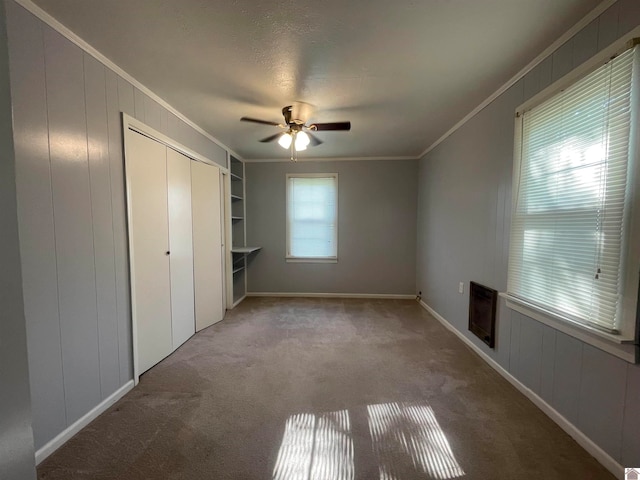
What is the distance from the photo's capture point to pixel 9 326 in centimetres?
62

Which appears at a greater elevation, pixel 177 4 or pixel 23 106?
pixel 177 4

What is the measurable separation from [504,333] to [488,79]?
2115mm

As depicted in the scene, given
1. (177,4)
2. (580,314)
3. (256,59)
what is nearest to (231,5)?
(177,4)

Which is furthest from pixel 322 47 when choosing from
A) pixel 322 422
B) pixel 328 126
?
pixel 322 422

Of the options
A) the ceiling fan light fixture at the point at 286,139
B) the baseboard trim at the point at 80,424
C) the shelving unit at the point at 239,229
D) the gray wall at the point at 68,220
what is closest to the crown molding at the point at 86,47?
the gray wall at the point at 68,220

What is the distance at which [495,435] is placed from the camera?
5.25 ft

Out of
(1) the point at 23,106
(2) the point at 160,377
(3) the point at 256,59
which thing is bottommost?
(2) the point at 160,377

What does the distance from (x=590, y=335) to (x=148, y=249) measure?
3197mm

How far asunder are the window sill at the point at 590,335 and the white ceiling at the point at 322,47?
176cm

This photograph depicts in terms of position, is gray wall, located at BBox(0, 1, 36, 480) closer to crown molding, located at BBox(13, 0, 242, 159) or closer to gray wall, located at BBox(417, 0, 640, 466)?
crown molding, located at BBox(13, 0, 242, 159)

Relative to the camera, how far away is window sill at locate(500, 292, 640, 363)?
4.21 feet

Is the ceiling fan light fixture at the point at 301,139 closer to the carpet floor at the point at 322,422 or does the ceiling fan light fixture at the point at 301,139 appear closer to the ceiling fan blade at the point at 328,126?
the ceiling fan blade at the point at 328,126

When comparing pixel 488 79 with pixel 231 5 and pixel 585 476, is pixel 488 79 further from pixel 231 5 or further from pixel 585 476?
pixel 585 476

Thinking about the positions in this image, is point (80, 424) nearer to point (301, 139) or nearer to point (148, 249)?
point (148, 249)
